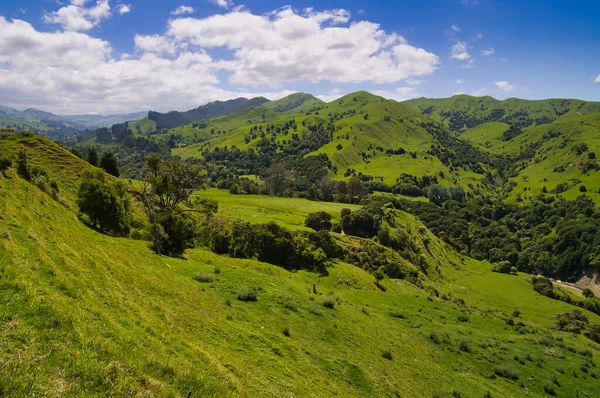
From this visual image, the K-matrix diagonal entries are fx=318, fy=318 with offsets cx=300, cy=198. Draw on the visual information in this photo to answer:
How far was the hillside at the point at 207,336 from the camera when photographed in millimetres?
8727

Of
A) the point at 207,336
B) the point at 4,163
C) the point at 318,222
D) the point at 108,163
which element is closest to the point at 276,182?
the point at 318,222

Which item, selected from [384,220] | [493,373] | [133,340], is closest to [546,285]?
[384,220]

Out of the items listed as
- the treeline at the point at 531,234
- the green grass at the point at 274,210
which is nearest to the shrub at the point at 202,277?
the green grass at the point at 274,210

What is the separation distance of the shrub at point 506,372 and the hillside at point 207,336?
0.12 meters

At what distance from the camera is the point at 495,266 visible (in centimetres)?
12638

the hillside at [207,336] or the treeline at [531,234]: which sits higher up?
the hillside at [207,336]

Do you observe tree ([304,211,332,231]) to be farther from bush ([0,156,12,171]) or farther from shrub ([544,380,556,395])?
bush ([0,156,12,171])

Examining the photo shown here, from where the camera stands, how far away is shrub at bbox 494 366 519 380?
30561 millimetres

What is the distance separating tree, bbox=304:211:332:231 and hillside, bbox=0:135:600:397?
134 feet

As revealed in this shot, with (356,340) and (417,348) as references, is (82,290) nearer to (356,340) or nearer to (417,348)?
(356,340)

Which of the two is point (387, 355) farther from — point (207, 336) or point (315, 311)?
point (207, 336)

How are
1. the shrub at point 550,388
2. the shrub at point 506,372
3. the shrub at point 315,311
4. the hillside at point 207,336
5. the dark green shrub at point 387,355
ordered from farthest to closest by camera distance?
1. the shrub at point 506,372
2. the shrub at point 550,388
3. the shrub at point 315,311
4. the dark green shrub at point 387,355
5. the hillside at point 207,336

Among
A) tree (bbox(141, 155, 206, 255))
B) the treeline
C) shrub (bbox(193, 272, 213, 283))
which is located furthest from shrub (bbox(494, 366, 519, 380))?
the treeline

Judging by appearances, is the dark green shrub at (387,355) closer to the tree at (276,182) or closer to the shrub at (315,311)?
the shrub at (315,311)
